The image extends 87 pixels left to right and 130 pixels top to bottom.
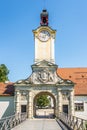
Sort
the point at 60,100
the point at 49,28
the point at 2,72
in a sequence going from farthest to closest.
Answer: the point at 2,72
the point at 49,28
the point at 60,100

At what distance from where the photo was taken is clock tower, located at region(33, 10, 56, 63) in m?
41.2

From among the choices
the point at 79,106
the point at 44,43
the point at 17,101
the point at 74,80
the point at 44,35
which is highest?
the point at 44,35

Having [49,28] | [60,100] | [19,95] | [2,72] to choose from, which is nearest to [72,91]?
[60,100]

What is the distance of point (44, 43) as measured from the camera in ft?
136

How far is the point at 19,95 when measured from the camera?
38156mm

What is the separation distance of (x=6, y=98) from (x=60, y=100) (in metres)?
7.73

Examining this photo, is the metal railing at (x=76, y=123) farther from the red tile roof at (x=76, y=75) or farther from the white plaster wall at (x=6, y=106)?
the red tile roof at (x=76, y=75)

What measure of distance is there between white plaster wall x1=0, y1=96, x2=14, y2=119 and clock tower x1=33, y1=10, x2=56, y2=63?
23.4 feet

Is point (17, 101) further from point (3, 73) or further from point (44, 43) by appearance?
point (3, 73)

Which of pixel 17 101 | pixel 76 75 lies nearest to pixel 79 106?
pixel 17 101

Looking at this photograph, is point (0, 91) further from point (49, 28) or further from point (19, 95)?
point (49, 28)

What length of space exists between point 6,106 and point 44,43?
11.0 metres

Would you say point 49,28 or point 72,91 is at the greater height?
point 49,28

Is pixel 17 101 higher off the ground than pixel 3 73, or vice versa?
pixel 3 73
